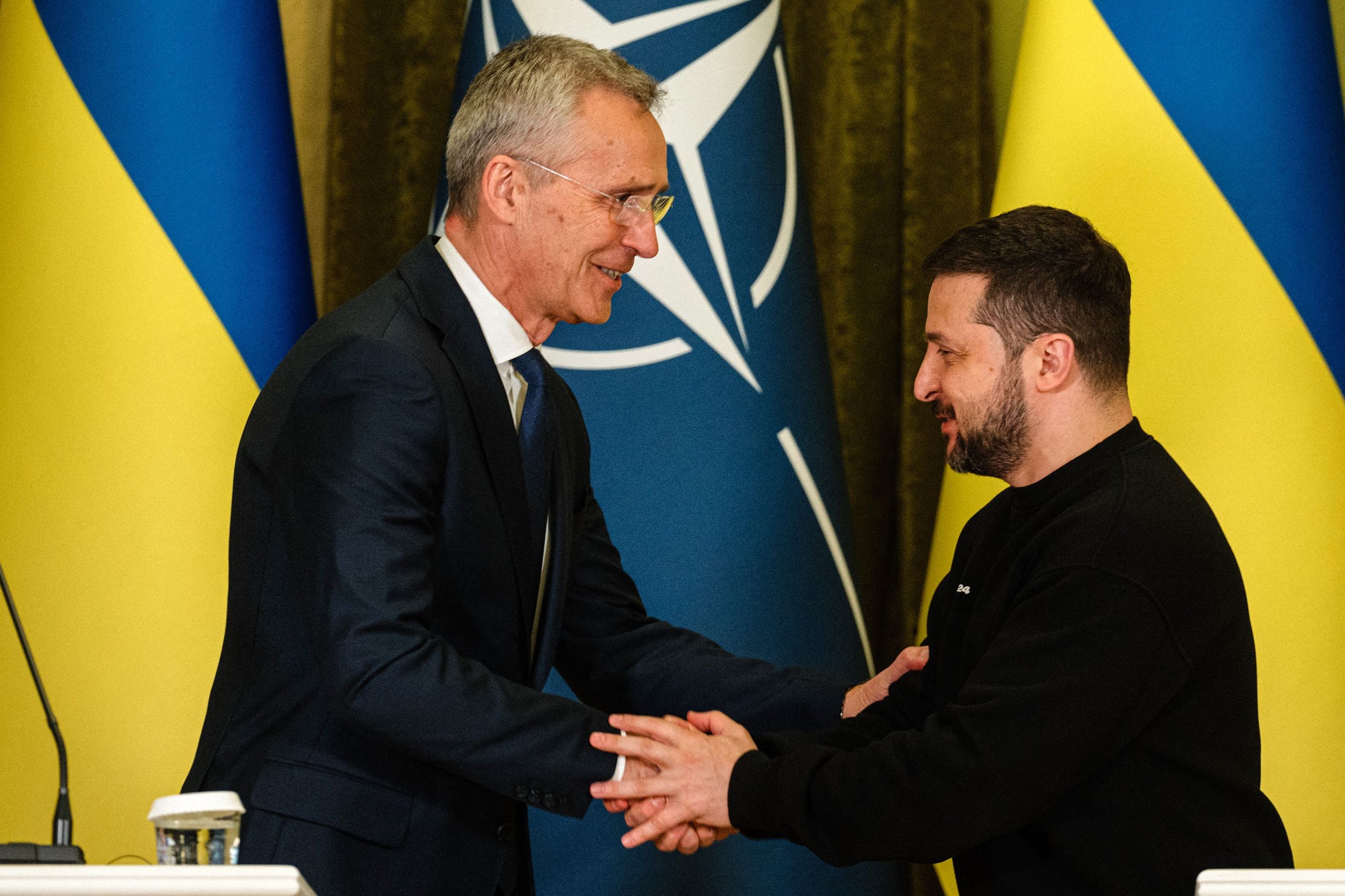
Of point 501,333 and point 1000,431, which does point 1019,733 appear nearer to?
point 1000,431

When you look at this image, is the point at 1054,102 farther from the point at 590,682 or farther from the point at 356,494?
the point at 356,494

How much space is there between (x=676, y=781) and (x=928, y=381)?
2.26 ft

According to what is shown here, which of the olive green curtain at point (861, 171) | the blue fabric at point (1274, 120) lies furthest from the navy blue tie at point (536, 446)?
the olive green curtain at point (861, 171)

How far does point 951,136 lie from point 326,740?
7.64 feet

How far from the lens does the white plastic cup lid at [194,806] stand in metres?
1.19

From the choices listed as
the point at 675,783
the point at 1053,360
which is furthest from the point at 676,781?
the point at 1053,360

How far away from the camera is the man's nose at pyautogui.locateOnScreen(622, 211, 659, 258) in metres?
2.10

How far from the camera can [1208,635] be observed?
1.71 meters

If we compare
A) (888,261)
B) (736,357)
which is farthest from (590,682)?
(888,261)

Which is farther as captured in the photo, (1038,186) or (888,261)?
(888,261)

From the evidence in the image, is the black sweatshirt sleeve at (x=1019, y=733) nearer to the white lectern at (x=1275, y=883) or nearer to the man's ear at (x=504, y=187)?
the white lectern at (x=1275, y=883)

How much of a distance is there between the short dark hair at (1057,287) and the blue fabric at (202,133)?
4.61 ft

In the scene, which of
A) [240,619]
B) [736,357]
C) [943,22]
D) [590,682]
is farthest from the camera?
[943,22]

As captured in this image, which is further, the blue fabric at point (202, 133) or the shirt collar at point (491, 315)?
the blue fabric at point (202, 133)
